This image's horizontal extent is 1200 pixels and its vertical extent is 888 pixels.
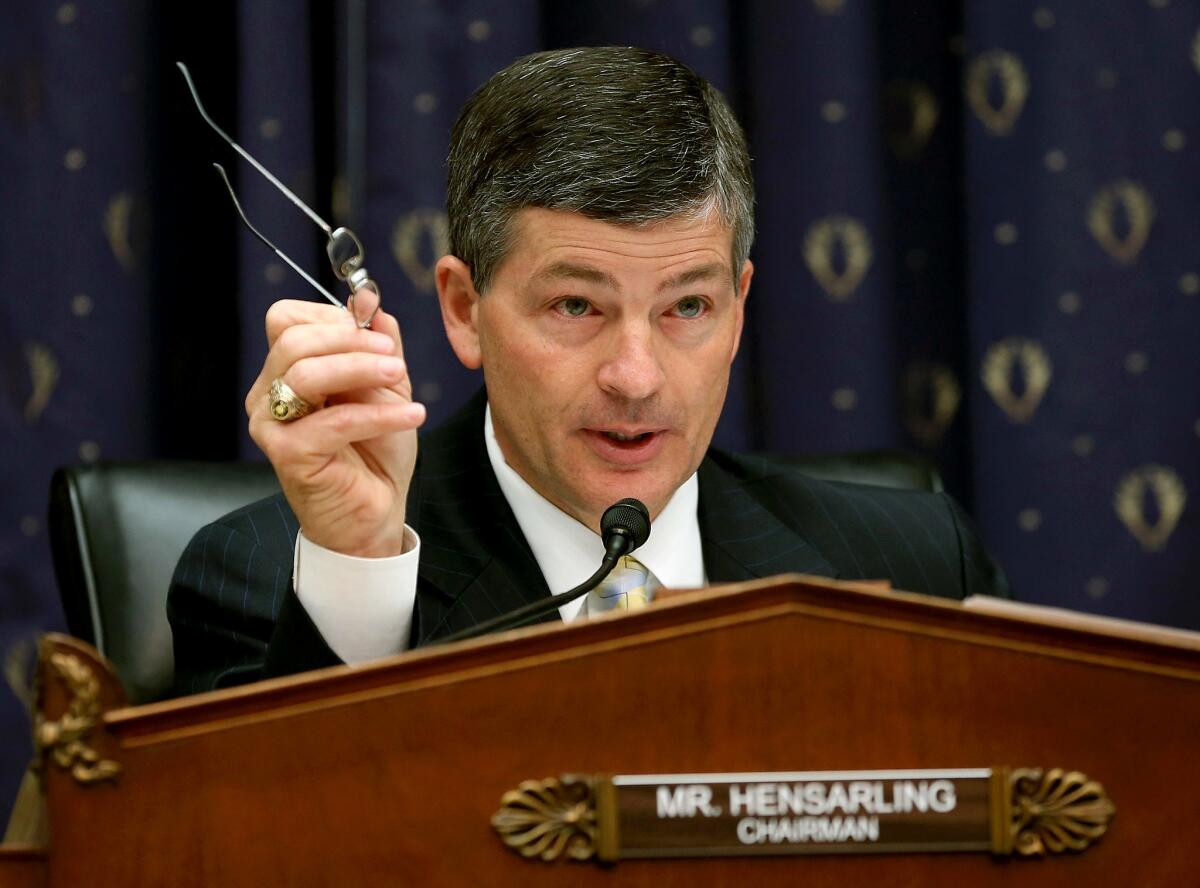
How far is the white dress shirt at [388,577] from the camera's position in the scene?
1138mm

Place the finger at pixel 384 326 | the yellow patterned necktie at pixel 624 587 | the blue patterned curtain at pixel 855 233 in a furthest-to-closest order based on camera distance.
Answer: the blue patterned curtain at pixel 855 233 → the yellow patterned necktie at pixel 624 587 → the finger at pixel 384 326

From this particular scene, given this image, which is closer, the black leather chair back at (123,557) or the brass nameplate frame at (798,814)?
the brass nameplate frame at (798,814)

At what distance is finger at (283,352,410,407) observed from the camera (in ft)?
3.34

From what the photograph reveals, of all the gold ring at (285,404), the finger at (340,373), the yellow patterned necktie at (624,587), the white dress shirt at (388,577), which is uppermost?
the finger at (340,373)

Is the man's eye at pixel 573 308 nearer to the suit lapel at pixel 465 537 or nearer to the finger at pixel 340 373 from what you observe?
the suit lapel at pixel 465 537

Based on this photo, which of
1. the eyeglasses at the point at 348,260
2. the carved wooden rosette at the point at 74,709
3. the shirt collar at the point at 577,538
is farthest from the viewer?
the shirt collar at the point at 577,538

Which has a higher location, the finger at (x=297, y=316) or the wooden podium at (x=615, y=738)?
the finger at (x=297, y=316)

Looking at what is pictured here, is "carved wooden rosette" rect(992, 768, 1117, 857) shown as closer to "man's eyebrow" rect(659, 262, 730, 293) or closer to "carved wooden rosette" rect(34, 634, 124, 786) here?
"carved wooden rosette" rect(34, 634, 124, 786)

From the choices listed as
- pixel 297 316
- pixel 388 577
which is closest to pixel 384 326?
pixel 297 316

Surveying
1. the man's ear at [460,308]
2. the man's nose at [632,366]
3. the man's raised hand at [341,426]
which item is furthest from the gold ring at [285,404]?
the man's ear at [460,308]

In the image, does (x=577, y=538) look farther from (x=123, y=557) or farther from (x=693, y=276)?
(x=123, y=557)

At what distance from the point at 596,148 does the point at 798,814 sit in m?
0.84

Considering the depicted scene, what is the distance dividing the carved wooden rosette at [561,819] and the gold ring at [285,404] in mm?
418

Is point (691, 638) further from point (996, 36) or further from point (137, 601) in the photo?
point (996, 36)
